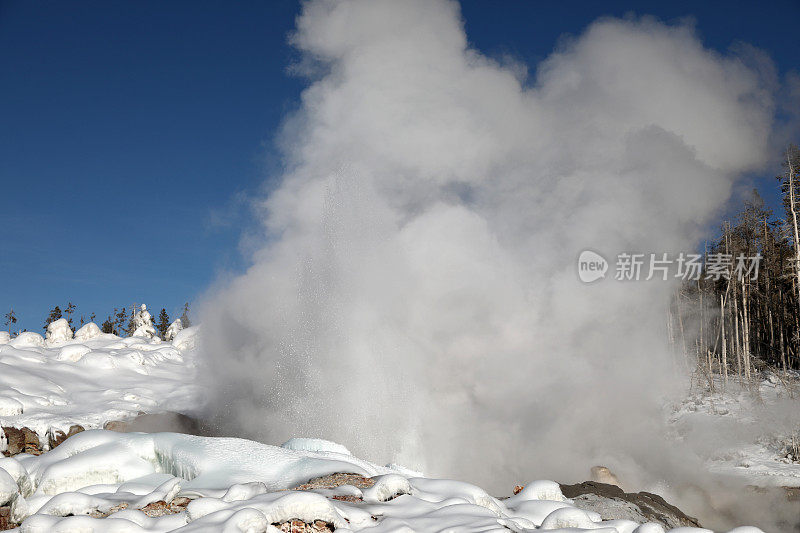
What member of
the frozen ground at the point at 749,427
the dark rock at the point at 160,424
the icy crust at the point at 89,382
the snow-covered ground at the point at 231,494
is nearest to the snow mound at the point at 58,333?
the icy crust at the point at 89,382

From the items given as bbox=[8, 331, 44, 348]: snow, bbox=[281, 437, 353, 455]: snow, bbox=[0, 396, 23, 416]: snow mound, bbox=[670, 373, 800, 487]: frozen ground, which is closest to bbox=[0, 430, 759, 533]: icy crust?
bbox=[281, 437, 353, 455]: snow

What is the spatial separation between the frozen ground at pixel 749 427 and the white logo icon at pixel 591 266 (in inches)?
351

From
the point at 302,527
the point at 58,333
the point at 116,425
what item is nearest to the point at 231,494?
the point at 302,527

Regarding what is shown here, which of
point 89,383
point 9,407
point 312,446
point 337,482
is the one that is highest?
point 89,383

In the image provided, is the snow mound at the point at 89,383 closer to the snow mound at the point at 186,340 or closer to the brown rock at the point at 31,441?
the brown rock at the point at 31,441

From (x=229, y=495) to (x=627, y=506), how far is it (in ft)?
21.9

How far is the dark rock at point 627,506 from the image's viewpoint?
28.7 feet

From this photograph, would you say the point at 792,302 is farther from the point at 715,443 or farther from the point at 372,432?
the point at 372,432

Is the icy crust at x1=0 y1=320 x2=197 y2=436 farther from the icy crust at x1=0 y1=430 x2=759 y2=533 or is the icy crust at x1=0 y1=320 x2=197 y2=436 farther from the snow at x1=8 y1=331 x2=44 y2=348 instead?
the icy crust at x1=0 y1=430 x2=759 y2=533

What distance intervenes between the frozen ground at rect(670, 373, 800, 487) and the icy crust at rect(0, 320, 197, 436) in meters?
23.7

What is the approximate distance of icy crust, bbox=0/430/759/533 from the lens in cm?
505

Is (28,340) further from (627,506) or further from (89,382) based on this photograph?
(627,506)

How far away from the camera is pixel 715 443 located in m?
26.2

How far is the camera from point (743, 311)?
34.0 m
